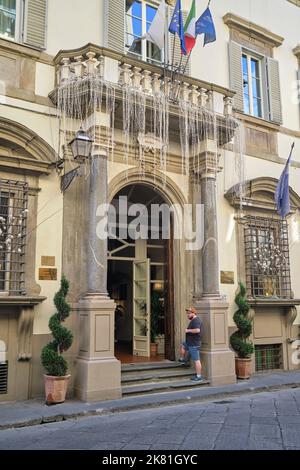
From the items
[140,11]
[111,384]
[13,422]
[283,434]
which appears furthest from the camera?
[140,11]

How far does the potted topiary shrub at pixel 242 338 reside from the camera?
10.6 m

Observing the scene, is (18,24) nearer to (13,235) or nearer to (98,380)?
(13,235)

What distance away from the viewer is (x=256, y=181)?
40.5ft

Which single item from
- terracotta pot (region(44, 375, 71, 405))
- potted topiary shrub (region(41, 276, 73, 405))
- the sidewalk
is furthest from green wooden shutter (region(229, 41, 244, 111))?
terracotta pot (region(44, 375, 71, 405))

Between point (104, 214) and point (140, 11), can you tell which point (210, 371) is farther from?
point (140, 11)

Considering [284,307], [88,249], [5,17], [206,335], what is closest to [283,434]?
[206,335]

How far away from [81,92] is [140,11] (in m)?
3.58

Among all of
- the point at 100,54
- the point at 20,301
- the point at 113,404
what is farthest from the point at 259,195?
the point at 20,301

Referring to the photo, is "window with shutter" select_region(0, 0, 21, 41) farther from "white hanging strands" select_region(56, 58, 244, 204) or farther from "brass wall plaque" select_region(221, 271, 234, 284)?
"brass wall plaque" select_region(221, 271, 234, 284)

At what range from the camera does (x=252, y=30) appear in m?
13.3

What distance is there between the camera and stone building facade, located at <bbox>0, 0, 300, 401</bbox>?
867 centimetres

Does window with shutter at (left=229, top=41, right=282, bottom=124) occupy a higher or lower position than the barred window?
higher

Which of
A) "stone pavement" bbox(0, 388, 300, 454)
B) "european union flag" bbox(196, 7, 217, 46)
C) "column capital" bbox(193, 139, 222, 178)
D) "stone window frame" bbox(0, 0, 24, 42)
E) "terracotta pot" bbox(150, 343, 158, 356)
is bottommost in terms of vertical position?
"stone pavement" bbox(0, 388, 300, 454)

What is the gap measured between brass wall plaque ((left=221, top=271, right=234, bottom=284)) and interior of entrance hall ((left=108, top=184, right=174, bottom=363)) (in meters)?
1.34
